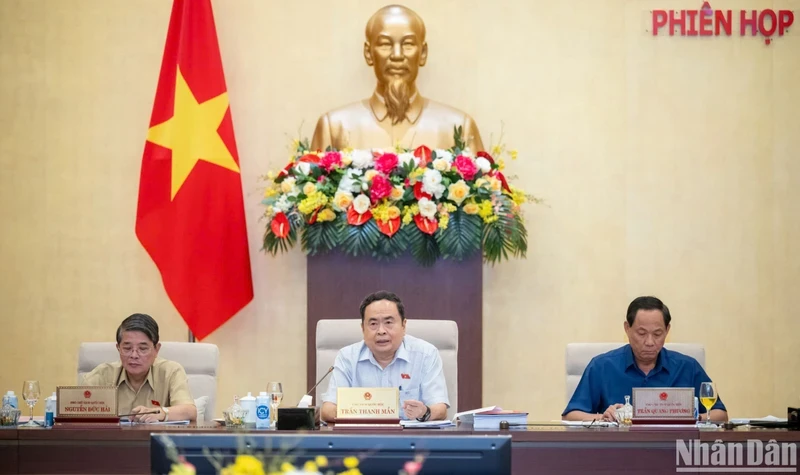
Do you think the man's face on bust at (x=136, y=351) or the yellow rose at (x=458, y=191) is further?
the yellow rose at (x=458, y=191)

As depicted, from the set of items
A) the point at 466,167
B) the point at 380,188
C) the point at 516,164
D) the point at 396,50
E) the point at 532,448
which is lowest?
the point at 532,448

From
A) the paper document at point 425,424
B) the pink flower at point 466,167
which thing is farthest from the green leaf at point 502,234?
the paper document at point 425,424

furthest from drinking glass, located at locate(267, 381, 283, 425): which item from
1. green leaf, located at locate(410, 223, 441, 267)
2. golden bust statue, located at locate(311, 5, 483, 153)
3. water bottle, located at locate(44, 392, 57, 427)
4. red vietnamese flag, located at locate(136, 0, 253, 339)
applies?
golden bust statue, located at locate(311, 5, 483, 153)

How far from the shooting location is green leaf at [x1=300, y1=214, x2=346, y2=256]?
15.8ft

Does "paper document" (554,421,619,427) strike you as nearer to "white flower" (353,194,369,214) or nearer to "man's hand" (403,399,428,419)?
"man's hand" (403,399,428,419)

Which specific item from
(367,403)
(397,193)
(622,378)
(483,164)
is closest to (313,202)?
(397,193)

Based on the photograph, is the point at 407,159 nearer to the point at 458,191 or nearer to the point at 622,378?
the point at 458,191

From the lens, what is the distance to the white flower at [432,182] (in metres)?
4.64

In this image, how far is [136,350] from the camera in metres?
3.76

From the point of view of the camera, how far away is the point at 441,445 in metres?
1.68

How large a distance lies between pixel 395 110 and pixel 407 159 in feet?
2.08

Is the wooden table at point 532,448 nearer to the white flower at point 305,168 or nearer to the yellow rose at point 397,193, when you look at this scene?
the yellow rose at point 397,193

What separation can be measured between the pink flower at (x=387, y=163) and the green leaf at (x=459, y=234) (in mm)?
359

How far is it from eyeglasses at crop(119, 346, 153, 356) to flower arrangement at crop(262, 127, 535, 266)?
1.22 metres
